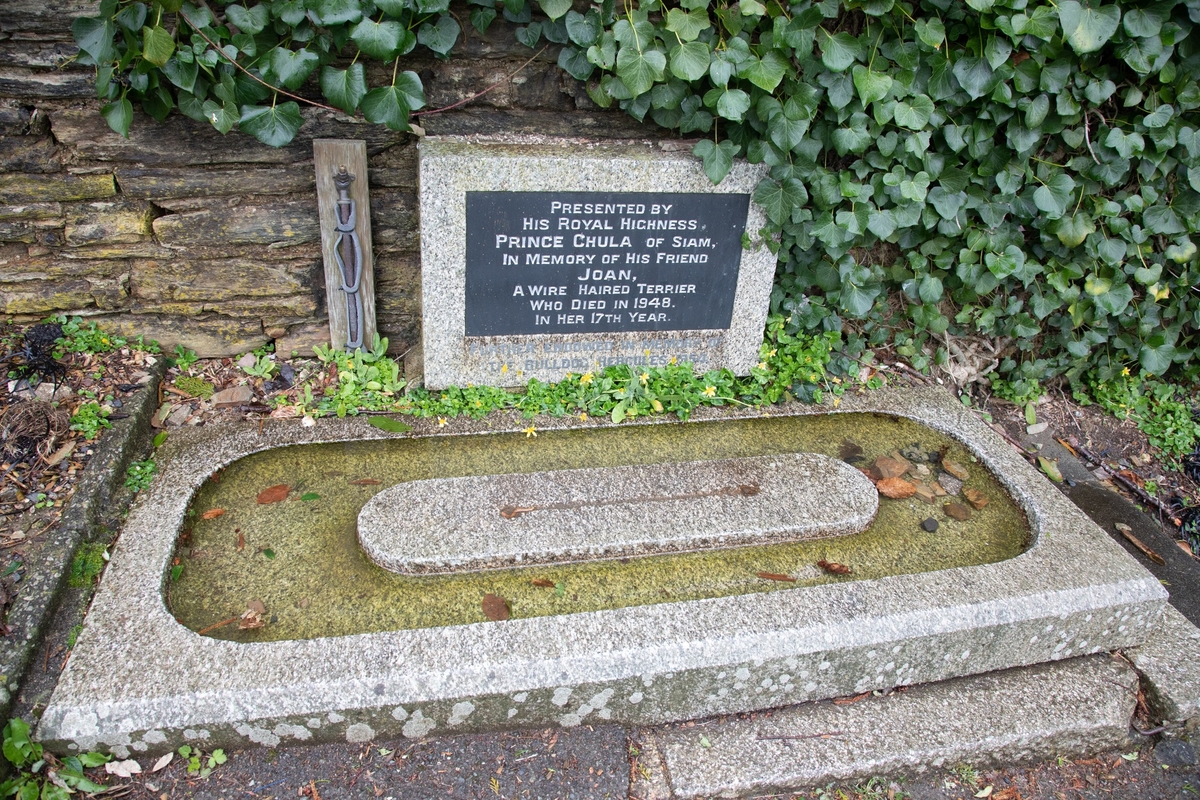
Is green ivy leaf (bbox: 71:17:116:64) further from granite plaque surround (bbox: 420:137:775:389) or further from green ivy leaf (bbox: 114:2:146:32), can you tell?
granite plaque surround (bbox: 420:137:775:389)

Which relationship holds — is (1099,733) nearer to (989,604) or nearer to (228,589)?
(989,604)

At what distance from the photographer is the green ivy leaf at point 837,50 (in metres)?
2.74

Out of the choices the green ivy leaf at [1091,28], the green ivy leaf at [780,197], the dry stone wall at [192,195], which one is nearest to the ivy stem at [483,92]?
the dry stone wall at [192,195]

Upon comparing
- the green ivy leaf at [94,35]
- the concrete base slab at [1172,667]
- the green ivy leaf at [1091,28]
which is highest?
the green ivy leaf at [1091,28]

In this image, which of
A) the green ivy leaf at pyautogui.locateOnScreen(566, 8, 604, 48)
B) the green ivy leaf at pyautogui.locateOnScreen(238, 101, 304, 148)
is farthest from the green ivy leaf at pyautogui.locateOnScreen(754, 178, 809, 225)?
the green ivy leaf at pyautogui.locateOnScreen(238, 101, 304, 148)

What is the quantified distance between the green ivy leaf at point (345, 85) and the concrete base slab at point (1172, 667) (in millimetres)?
3162

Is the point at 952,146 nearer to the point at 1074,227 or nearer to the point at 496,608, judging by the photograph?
the point at 1074,227

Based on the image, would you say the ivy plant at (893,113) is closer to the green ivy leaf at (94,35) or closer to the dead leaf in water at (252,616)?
the green ivy leaf at (94,35)

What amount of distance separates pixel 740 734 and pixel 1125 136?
2.78m

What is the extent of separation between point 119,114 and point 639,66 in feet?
5.81

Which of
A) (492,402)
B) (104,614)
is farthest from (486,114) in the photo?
(104,614)

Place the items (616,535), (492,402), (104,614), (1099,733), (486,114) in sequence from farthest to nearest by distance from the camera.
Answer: (492,402), (486,114), (616,535), (1099,733), (104,614)

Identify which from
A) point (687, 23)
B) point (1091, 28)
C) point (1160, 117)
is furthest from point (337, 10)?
point (1160, 117)

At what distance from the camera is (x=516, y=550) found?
7.65ft
